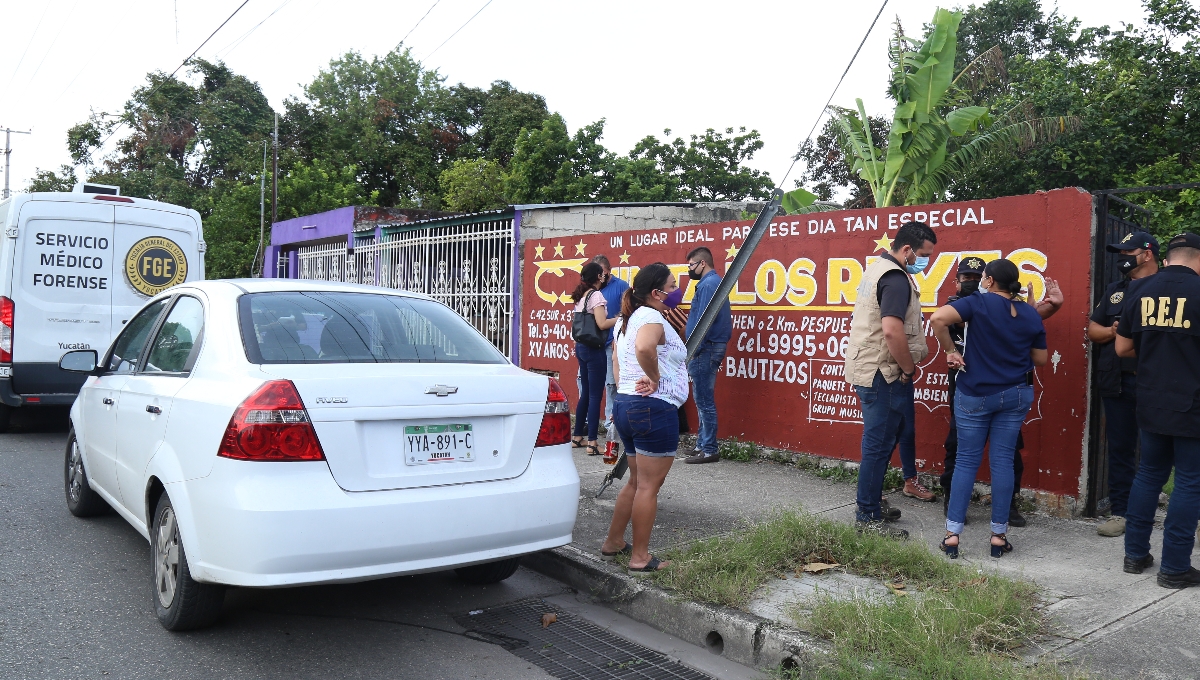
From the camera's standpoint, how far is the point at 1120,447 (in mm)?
5234

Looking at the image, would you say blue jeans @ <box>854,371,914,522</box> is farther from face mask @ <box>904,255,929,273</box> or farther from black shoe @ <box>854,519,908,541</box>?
face mask @ <box>904,255,929,273</box>

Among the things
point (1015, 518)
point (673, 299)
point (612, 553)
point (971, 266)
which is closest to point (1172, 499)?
point (1015, 518)

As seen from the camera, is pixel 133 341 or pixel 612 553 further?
pixel 133 341

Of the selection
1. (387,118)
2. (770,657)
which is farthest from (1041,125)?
(387,118)

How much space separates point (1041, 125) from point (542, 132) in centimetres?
1419

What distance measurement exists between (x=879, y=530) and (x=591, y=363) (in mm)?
3428

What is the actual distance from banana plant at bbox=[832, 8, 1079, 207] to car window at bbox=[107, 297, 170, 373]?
1039 centimetres

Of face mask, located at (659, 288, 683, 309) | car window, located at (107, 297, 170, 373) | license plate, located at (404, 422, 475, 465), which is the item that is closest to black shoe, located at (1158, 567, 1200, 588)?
license plate, located at (404, 422, 475, 465)

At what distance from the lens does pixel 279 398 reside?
344cm

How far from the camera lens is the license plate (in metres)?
3.63

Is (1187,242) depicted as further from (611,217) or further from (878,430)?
(611,217)

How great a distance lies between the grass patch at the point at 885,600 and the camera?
3244mm

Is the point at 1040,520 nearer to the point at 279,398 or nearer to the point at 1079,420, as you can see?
the point at 1079,420

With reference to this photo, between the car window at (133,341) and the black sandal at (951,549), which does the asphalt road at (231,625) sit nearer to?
the car window at (133,341)
